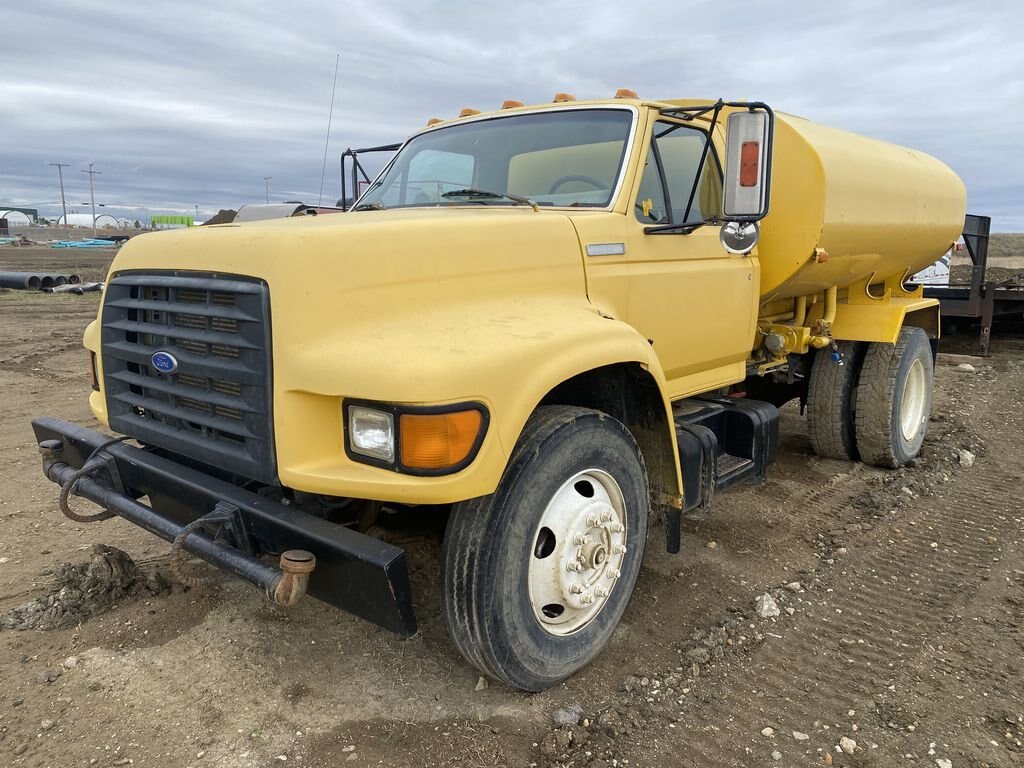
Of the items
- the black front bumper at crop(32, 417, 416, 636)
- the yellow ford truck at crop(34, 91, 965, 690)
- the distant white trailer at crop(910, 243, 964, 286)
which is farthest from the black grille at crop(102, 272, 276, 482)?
the distant white trailer at crop(910, 243, 964, 286)

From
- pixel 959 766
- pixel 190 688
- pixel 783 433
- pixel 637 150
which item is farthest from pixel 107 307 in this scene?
pixel 783 433

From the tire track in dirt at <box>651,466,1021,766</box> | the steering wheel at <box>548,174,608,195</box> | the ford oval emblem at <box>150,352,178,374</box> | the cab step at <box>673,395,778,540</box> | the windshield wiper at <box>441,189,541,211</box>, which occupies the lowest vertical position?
the tire track in dirt at <box>651,466,1021,766</box>

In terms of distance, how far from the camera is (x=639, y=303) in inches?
138

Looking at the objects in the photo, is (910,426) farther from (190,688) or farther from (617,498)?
(190,688)

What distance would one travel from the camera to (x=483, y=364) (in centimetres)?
237

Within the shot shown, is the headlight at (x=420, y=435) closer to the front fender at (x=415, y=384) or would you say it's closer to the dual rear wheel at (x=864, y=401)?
the front fender at (x=415, y=384)

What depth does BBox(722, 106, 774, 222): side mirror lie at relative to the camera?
10.2 ft

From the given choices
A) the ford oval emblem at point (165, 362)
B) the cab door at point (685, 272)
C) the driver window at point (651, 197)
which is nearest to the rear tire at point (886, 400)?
the cab door at point (685, 272)

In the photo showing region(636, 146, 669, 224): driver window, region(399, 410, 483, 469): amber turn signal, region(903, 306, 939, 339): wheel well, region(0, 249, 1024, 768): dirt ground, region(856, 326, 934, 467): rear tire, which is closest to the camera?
region(399, 410, 483, 469): amber turn signal

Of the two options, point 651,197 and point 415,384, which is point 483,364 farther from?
point 651,197

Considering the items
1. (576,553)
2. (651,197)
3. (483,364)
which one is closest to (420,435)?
(483,364)

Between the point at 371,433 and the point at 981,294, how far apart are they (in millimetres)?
11429

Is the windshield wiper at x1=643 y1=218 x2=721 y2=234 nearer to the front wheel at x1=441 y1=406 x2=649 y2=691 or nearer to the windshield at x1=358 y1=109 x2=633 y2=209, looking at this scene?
the windshield at x1=358 y1=109 x2=633 y2=209

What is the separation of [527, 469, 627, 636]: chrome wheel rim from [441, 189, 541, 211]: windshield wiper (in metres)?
1.30
